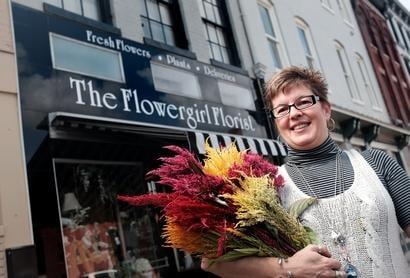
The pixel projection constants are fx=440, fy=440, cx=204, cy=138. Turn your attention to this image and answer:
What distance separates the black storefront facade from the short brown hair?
378 centimetres

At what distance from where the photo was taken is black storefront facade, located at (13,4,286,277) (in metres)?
5.07

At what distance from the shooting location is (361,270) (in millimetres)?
1489

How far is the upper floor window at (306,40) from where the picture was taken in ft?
41.1

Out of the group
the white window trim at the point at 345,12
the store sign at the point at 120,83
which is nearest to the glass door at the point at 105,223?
the store sign at the point at 120,83

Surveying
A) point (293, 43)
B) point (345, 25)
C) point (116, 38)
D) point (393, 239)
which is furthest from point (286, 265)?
point (345, 25)

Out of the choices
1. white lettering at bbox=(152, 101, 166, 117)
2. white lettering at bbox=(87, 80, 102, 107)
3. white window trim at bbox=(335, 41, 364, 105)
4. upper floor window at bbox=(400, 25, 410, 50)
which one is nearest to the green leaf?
white lettering at bbox=(87, 80, 102, 107)

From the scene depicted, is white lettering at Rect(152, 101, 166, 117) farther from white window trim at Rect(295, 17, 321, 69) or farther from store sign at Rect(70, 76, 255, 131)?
white window trim at Rect(295, 17, 321, 69)

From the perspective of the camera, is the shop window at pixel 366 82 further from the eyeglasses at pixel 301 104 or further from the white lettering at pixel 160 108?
the eyeglasses at pixel 301 104

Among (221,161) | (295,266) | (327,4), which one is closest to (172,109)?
(221,161)

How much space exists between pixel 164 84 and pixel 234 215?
5.93 m

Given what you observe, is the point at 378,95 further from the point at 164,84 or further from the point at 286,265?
the point at 286,265

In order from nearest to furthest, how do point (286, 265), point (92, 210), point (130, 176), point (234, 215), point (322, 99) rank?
point (286, 265), point (234, 215), point (322, 99), point (92, 210), point (130, 176)

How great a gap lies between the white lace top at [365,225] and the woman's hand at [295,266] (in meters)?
0.15

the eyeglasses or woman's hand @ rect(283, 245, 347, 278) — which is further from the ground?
the eyeglasses
